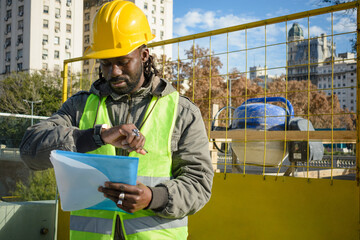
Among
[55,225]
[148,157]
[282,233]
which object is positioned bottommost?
[55,225]

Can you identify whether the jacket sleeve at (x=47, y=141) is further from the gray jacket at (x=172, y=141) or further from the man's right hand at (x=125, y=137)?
the man's right hand at (x=125, y=137)

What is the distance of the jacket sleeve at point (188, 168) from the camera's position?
5.77 feet

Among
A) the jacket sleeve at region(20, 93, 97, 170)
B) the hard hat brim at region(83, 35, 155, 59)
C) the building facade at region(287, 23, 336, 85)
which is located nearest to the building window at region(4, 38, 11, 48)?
the building facade at region(287, 23, 336, 85)

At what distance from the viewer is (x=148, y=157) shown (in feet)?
6.25

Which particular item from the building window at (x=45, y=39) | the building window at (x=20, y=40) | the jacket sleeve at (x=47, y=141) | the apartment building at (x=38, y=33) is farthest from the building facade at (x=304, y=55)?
the building window at (x=20, y=40)

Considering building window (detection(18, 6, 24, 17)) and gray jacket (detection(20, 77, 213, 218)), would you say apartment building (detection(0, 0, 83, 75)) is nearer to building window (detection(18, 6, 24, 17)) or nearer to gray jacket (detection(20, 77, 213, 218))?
Result: building window (detection(18, 6, 24, 17))

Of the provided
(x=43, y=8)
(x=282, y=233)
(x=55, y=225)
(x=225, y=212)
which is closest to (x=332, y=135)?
(x=282, y=233)

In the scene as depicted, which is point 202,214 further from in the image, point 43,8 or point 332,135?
point 43,8

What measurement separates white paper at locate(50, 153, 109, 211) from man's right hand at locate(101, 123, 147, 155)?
0.18m

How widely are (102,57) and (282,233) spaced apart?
2.14m

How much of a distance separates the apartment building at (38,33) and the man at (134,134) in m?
54.0

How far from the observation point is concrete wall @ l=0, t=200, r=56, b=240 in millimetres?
4391

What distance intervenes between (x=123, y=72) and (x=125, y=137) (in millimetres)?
447

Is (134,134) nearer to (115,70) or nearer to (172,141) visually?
(172,141)
